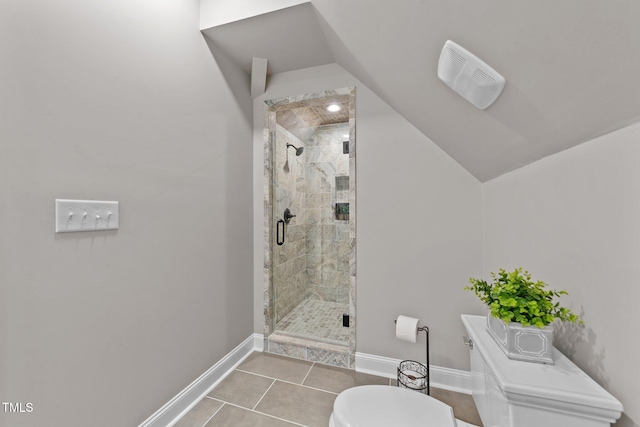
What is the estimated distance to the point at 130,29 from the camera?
126 cm

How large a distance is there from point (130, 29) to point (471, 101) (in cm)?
161

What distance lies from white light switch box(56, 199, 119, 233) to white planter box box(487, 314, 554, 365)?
1.70 metres

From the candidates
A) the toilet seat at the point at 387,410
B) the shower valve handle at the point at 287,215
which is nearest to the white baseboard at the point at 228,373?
the toilet seat at the point at 387,410

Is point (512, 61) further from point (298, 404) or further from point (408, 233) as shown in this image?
point (298, 404)

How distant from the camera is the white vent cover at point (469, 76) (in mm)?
858

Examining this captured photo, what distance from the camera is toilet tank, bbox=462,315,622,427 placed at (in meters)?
0.69

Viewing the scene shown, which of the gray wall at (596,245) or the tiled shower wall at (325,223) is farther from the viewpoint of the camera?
the tiled shower wall at (325,223)

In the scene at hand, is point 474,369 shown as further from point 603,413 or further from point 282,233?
point 282,233

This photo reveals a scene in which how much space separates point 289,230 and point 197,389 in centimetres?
152

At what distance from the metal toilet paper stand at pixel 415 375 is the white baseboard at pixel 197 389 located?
116cm

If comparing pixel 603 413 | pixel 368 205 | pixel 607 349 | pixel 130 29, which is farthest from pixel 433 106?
pixel 130 29

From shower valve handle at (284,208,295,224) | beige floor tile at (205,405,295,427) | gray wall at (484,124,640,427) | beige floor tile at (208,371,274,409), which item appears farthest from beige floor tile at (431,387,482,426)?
shower valve handle at (284,208,295,224)

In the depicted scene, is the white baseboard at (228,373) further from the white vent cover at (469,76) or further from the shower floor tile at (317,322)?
the white vent cover at (469,76)

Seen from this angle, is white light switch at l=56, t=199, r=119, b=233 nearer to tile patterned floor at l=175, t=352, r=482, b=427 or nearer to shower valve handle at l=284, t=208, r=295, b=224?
tile patterned floor at l=175, t=352, r=482, b=427
